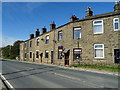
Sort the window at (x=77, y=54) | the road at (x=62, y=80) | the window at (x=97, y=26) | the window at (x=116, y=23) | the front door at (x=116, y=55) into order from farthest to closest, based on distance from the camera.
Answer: the window at (x=77, y=54), the window at (x=97, y=26), the window at (x=116, y=23), the front door at (x=116, y=55), the road at (x=62, y=80)

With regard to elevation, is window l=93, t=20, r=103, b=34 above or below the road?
above

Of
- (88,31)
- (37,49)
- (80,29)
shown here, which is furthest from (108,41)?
(37,49)

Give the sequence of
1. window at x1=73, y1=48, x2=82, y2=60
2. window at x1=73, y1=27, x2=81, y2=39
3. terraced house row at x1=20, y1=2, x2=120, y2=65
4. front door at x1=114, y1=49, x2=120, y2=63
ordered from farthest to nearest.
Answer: window at x1=73, y1=27, x2=81, y2=39 < window at x1=73, y1=48, x2=82, y2=60 < terraced house row at x1=20, y1=2, x2=120, y2=65 < front door at x1=114, y1=49, x2=120, y2=63

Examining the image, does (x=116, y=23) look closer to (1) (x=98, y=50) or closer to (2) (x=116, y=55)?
(2) (x=116, y=55)

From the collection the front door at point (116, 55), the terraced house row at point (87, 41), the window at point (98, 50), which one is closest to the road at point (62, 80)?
the front door at point (116, 55)

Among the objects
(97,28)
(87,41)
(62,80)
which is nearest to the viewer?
(62,80)

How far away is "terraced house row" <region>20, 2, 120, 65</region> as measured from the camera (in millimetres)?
18297

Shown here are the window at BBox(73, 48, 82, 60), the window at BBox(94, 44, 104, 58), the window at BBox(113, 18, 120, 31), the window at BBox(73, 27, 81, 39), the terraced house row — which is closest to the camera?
the window at BBox(113, 18, 120, 31)

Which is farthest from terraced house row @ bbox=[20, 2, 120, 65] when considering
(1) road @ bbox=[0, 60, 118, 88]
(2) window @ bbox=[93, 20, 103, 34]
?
(1) road @ bbox=[0, 60, 118, 88]

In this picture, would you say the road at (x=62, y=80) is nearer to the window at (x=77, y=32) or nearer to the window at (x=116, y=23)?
the window at (x=116, y=23)

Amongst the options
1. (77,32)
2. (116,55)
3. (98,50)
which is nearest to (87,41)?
(98,50)

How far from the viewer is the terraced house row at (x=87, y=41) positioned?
18297mm

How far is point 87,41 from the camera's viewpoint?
68.3 ft

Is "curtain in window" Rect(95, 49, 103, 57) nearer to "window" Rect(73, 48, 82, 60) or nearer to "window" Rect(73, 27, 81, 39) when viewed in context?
"window" Rect(73, 48, 82, 60)
